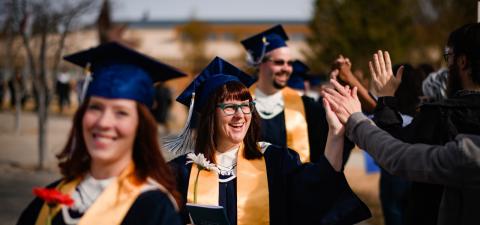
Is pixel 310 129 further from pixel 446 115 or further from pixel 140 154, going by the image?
pixel 140 154

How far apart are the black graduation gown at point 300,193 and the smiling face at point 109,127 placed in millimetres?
831

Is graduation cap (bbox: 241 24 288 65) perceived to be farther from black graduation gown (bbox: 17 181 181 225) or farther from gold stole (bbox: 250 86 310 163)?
black graduation gown (bbox: 17 181 181 225)

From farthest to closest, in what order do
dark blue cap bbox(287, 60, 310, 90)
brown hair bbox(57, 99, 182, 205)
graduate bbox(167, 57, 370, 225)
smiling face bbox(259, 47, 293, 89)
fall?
dark blue cap bbox(287, 60, 310, 90) < smiling face bbox(259, 47, 293, 89) < graduate bbox(167, 57, 370, 225) < brown hair bbox(57, 99, 182, 205)

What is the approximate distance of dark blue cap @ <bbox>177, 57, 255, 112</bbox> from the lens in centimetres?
328

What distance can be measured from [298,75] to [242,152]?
4.02 metres

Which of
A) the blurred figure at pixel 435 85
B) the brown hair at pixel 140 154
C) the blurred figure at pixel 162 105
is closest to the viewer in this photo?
the brown hair at pixel 140 154

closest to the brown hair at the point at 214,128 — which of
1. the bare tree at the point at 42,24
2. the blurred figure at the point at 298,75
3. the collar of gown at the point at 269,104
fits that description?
the collar of gown at the point at 269,104

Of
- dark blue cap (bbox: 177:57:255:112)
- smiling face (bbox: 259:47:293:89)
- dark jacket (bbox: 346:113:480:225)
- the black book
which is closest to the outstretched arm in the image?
dark jacket (bbox: 346:113:480:225)

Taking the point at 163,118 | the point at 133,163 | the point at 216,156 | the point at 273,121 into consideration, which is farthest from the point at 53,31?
the point at 133,163

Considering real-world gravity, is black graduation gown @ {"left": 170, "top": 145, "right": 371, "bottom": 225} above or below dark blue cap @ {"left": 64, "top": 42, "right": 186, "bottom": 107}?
below

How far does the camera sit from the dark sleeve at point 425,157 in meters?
2.28

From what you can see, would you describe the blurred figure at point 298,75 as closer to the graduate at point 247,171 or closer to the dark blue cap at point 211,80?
the dark blue cap at point 211,80

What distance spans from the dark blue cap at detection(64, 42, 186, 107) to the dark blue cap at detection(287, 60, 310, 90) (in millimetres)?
4658

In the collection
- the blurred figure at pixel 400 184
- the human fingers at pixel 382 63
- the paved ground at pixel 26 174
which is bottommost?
the paved ground at pixel 26 174
